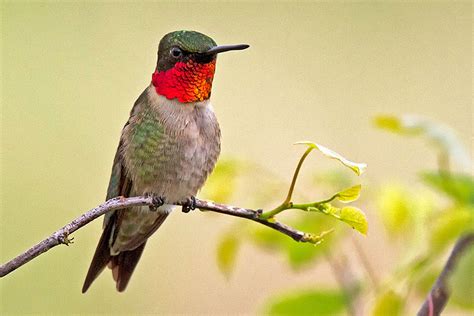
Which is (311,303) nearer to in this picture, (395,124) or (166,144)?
(395,124)

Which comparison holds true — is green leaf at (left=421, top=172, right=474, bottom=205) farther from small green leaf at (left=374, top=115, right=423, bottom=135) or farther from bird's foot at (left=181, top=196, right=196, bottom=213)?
bird's foot at (left=181, top=196, right=196, bottom=213)

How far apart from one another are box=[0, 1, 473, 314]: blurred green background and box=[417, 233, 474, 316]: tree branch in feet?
9.74

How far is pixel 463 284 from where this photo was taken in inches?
60.1

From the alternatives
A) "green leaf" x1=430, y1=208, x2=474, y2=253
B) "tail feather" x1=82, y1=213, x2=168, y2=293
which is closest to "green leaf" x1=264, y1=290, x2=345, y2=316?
"green leaf" x1=430, y1=208, x2=474, y2=253

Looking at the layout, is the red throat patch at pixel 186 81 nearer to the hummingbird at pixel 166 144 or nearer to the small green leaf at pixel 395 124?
the hummingbird at pixel 166 144

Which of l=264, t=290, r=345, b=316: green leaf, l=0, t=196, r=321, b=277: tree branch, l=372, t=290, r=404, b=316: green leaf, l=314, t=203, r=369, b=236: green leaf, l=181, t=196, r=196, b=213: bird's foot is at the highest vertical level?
l=314, t=203, r=369, b=236: green leaf

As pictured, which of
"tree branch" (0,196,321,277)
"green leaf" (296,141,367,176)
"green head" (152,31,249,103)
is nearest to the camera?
"tree branch" (0,196,321,277)

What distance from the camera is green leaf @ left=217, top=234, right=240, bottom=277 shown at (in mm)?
2170

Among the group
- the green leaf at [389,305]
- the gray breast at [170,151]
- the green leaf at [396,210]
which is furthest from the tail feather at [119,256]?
the green leaf at [389,305]

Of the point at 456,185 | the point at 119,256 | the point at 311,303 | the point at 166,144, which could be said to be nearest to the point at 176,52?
the point at 166,144

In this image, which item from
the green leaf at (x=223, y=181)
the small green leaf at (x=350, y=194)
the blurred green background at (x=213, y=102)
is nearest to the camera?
the small green leaf at (x=350, y=194)

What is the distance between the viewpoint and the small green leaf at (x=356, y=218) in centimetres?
151

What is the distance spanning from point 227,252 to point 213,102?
182 inches

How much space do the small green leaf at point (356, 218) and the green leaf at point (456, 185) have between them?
336mm
